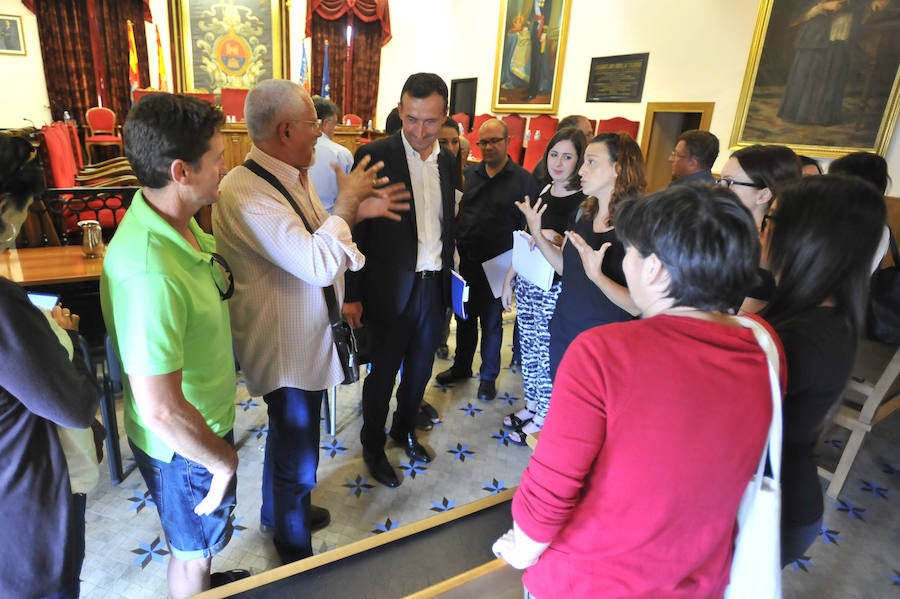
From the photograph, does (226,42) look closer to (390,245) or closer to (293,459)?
(390,245)

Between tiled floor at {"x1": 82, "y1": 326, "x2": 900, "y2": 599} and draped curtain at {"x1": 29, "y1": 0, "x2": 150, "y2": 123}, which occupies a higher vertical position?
draped curtain at {"x1": 29, "y1": 0, "x2": 150, "y2": 123}

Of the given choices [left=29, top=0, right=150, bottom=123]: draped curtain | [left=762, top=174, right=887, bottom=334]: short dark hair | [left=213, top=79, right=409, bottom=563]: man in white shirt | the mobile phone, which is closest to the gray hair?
[left=213, top=79, right=409, bottom=563]: man in white shirt

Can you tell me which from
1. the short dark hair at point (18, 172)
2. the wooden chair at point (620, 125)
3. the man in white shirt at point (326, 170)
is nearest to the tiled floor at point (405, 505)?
the man in white shirt at point (326, 170)

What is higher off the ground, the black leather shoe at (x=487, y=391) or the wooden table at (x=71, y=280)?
the wooden table at (x=71, y=280)

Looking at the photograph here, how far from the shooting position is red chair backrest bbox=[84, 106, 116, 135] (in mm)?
6633

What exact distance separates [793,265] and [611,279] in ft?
2.09

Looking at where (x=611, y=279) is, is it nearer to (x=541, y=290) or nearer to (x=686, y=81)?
(x=541, y=290)

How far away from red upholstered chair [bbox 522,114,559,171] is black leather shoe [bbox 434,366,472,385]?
4027 mm

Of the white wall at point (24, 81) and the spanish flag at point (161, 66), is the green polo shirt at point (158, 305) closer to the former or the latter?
the spanish flag at point (161, 66)

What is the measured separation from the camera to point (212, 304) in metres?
1.05

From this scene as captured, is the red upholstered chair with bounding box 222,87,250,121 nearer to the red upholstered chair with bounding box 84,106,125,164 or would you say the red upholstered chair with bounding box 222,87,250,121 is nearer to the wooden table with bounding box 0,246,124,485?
the red upholstered chair with bounding box 84,106,125,164

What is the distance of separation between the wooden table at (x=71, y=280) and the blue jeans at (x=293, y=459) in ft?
2.73

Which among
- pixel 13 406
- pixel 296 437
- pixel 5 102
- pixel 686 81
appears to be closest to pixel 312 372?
pixel 296 437

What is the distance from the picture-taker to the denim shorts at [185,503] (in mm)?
1090
